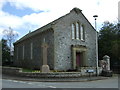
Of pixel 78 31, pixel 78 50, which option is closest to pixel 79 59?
pixel 78 50

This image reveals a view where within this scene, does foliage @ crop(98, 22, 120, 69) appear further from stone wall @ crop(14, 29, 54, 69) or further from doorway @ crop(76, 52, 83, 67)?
stone wall @ crop(14, 29, 54, 69)

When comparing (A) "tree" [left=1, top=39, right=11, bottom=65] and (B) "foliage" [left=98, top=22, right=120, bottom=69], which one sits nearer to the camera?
(B) "foliage" [left=98, top=22, right=120, bottom=69]

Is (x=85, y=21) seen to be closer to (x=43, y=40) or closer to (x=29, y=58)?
(x=43, y=40)

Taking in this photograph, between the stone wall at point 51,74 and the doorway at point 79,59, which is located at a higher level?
the doorway at point 79,59

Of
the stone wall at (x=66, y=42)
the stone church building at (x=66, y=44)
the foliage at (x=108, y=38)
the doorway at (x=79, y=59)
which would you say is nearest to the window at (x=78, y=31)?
the stone church building at (x=66, y=44)

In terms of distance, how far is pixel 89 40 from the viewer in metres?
28.3

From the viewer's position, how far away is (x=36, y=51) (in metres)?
28.4

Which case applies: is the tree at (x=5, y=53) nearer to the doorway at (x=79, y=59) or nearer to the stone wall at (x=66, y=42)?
the doorway at (x=79, y=59)

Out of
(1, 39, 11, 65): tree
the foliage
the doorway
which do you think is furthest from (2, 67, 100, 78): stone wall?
(1, 39, 11, 65): tree

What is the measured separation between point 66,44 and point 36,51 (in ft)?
18.9

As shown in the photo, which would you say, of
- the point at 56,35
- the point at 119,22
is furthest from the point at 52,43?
the point at 119,22

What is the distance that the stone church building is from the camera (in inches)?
961

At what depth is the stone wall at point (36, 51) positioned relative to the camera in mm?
24609

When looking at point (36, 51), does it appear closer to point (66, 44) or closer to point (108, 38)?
point (66, 44)
